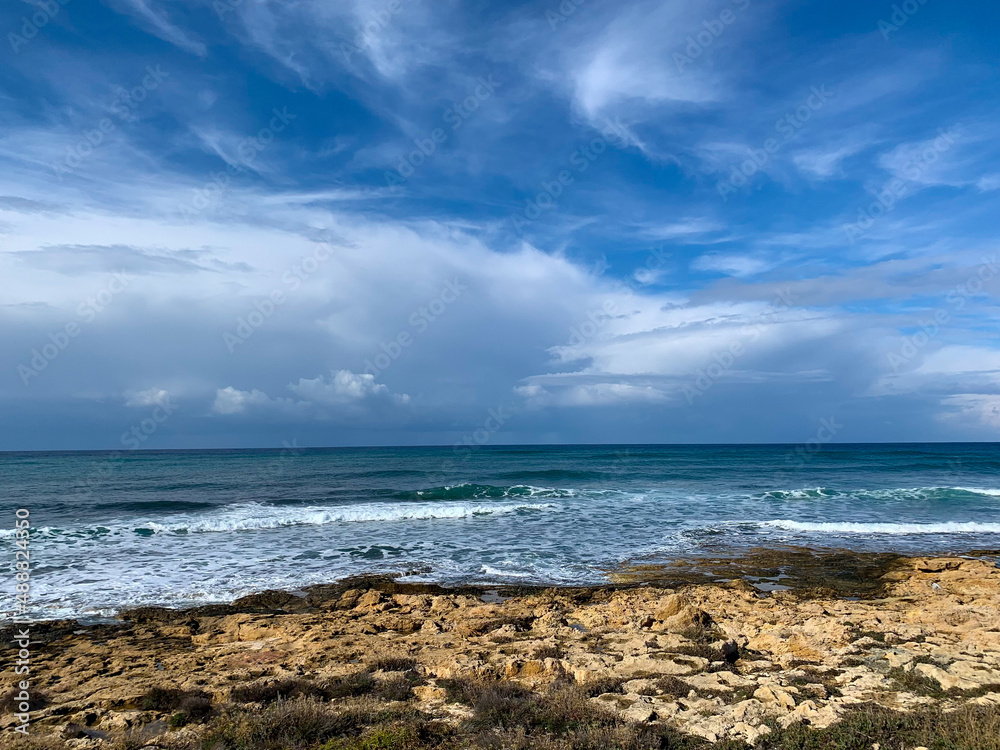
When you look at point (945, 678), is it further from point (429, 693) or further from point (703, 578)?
point (703, 578)

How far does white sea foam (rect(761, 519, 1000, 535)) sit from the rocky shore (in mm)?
8950

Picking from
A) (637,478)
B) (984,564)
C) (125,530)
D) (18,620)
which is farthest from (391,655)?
(637,478)

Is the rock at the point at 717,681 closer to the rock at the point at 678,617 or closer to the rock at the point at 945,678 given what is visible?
the rock at the point at 678,617

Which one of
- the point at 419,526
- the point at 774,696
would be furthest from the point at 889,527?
the point at 774,696

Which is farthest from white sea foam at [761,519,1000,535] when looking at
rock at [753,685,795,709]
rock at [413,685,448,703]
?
rock at [413,685,448,703]

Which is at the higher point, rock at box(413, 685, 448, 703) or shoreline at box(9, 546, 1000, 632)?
rock at box(413, 685, 448, 703)

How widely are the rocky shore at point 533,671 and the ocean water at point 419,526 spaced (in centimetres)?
271

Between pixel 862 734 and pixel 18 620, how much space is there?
13.4 m

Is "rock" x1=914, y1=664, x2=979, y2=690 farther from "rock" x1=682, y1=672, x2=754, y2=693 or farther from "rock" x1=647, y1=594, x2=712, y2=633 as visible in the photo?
"rock" x1=647, y1=594, x2=712, y2=633

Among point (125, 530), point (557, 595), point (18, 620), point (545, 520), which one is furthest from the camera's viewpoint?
point (545, 520)

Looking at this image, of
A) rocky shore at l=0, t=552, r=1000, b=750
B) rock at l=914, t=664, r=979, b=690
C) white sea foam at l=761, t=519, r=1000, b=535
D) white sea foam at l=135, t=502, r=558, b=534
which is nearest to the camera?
rocky shore at l=0, t=552, r=1000, b=750

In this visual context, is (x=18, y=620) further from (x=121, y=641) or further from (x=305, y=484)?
(x=305, y=484)

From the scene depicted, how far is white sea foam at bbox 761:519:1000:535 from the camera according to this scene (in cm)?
2039

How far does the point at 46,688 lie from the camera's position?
290 inches
